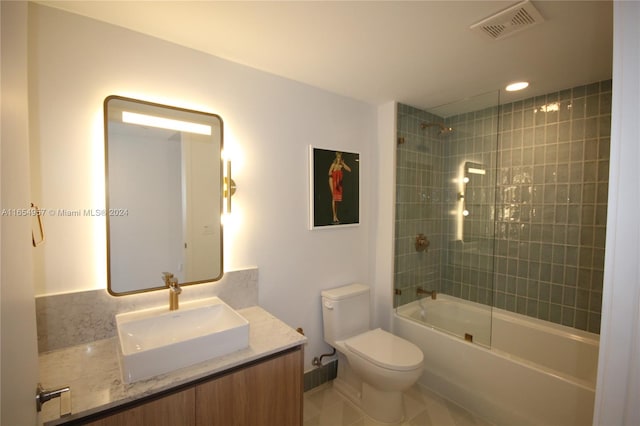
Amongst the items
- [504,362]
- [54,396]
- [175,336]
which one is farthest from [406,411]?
[54,396]

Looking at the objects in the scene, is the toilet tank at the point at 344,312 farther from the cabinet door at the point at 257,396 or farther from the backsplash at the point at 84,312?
the backsplash at the point at 84,312

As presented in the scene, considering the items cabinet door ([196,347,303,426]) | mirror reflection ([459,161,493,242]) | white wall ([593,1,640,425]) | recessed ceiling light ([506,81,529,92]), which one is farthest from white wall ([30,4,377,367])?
white wall ([593,1,640,425])

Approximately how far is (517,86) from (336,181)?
157 cm

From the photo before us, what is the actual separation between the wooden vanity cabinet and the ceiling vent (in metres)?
1.87

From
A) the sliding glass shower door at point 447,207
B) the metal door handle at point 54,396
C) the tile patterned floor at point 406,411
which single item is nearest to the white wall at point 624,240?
the metal door handle at point 54,396

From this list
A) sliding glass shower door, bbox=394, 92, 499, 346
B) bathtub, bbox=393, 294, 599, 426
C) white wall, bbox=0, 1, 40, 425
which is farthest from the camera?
sliding glass shower door, bbox=394, 92, 499, 346

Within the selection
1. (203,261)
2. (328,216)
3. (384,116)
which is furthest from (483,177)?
(203,261)

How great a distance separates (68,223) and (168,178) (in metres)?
0.49

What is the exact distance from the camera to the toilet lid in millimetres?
1843

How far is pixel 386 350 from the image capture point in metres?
1.99

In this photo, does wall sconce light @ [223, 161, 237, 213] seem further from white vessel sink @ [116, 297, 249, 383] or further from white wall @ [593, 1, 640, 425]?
white wall @ [593, 1, 640, 425]

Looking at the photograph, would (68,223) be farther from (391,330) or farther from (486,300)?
(486,300)

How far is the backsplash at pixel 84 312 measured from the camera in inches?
52.4

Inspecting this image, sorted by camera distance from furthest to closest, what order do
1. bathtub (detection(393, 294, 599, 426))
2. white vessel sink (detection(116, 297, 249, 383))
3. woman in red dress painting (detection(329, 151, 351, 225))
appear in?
woman in red dress painting (detection(329, 151, 351, 225))
bathtub (detection(393, 294, 599, 426))
white vessel sink (detection(116, 297, 249, 383))
